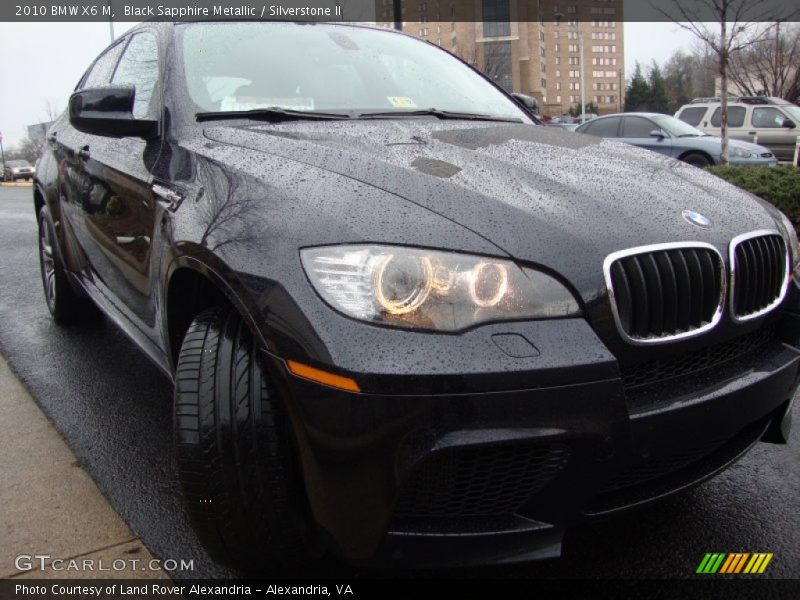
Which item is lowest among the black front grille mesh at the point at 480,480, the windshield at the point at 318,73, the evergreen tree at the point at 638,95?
the black front grille mesh at the point at 480,480

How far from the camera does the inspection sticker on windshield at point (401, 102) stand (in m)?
2.85

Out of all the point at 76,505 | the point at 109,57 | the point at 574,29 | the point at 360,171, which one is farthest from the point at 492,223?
the point at 574,29

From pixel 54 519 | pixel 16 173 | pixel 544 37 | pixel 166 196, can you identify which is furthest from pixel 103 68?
pixel 544 37

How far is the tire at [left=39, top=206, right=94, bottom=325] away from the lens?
13.9 ft

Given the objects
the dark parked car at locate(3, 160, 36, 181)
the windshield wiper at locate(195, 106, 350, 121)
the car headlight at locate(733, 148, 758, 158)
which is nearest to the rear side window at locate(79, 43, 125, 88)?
the windshield wiper at locate(195, 106, 350, 121)

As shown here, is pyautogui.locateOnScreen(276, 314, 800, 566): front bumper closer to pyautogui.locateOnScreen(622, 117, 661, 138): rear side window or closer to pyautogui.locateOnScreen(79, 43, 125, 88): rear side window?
pyautogui.locateOnScreen(79, 43, 125, 88): rear side window

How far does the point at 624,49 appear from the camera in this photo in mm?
110062

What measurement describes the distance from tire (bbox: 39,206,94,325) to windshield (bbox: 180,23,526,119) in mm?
1961

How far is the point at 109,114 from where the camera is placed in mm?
2525

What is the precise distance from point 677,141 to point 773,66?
17.4 m

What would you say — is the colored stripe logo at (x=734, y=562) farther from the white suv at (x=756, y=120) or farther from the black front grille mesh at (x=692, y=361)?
the white suv at (x=756, y=120)

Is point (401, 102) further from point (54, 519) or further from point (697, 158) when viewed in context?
point (697, 158)

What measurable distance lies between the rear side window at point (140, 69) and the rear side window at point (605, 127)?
36.9ft

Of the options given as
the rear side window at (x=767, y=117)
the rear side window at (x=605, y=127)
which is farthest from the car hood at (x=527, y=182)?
the rear side window at (x=767, y=117)
